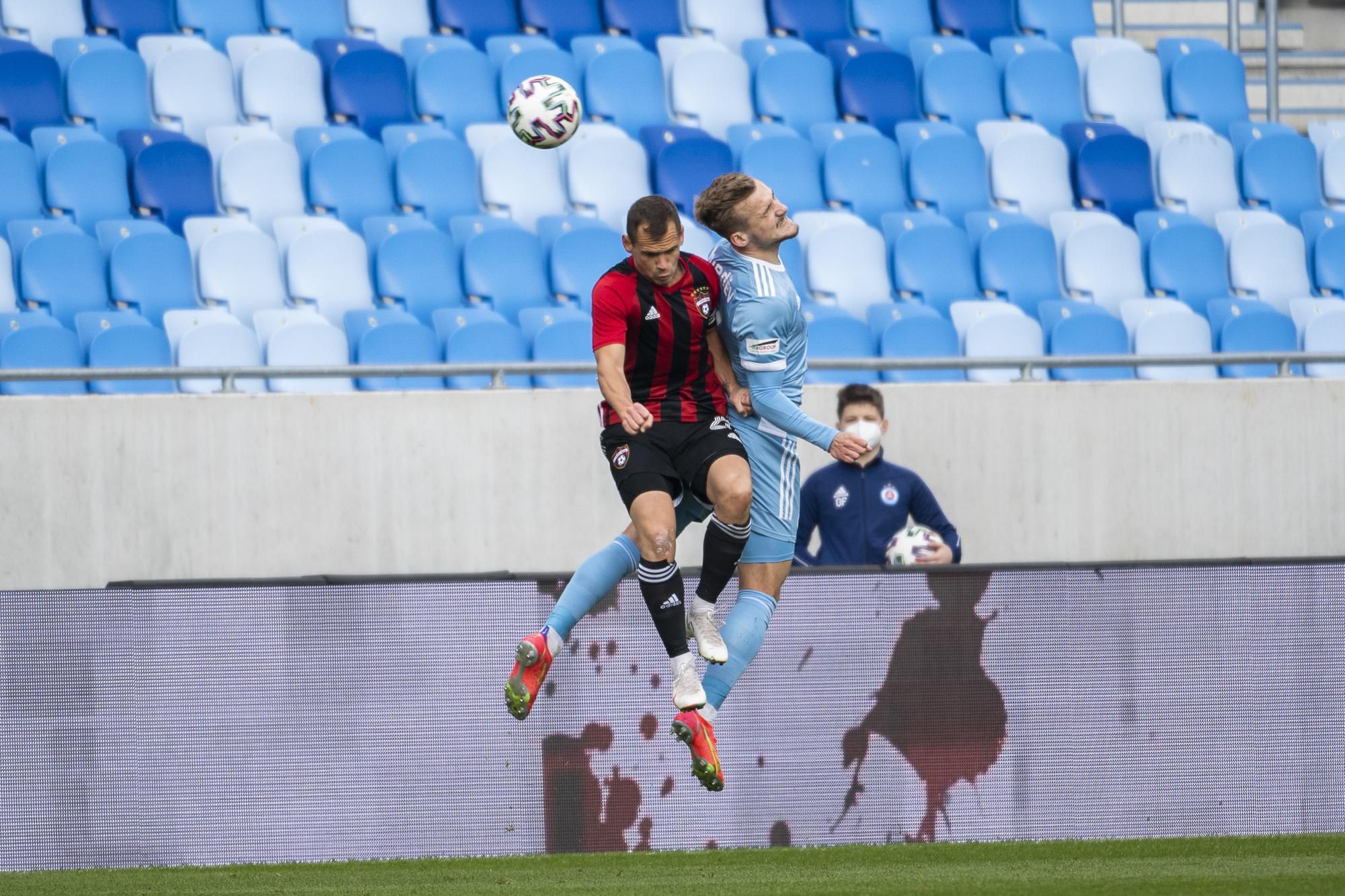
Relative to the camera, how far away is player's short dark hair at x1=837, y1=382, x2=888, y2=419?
791 centimetres

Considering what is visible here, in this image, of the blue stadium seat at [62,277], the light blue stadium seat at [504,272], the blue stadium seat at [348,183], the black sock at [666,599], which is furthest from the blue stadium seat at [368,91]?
the black sock at [666,599]

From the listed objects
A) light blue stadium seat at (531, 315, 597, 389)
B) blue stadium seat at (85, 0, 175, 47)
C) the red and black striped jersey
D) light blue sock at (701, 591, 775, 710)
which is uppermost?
blue stadium seat at (85, 0, 175, 47)

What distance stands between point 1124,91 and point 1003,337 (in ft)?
12.9

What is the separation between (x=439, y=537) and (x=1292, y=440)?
4.75 m

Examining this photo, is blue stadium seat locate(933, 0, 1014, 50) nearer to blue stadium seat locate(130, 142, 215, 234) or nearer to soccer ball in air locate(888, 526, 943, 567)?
blue stadium seat locate(130, 142, 215, 234)

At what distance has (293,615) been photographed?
677cm

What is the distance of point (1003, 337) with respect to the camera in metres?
10.4

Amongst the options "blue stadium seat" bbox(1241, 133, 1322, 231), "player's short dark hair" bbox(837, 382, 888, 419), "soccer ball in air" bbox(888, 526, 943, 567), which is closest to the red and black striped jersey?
"player's short dark hair" bbox(837, 382, 888, 419)

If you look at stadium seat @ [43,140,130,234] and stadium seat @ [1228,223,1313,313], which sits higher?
stadium seat @ [43,140,130,234]

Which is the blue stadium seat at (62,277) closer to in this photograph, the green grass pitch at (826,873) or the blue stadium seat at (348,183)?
the blue stadium seat at (348,183)

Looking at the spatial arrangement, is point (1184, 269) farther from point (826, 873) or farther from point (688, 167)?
point (826, 873)

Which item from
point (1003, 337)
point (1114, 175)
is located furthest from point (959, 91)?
point (1003, 337)

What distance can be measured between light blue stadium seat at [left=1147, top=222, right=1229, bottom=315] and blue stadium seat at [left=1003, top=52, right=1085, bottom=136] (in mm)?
1613

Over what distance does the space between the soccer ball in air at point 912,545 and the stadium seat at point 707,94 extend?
206 inches
